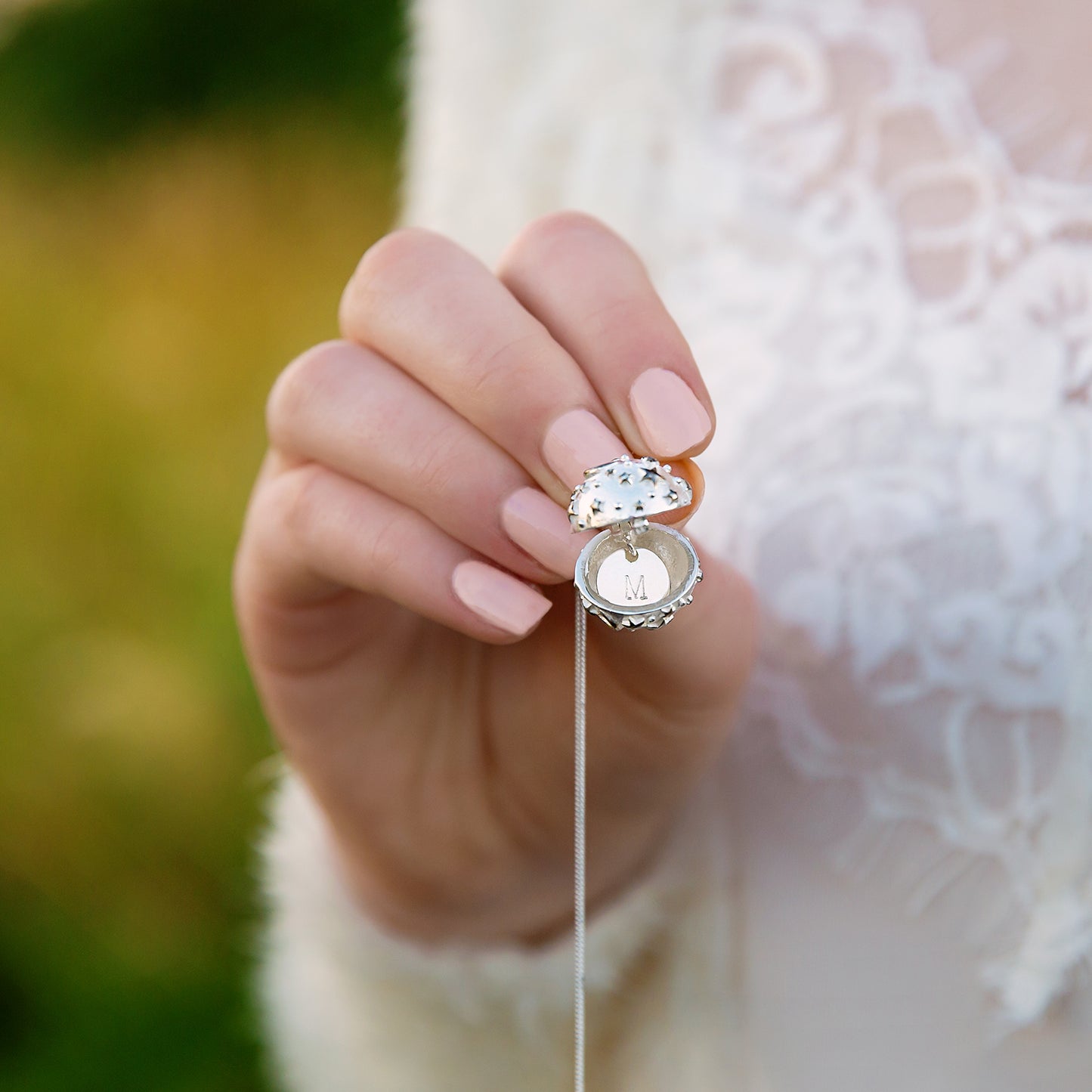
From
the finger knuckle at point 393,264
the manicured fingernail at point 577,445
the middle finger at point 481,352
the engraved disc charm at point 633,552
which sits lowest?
the engraved disc charm at point 633,552

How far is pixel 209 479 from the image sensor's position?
2621 millimetres

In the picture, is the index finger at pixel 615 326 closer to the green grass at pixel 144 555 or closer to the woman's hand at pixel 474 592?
the woman's hand at pixel 474 592

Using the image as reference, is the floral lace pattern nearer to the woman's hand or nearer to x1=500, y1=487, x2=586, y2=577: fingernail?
the woman's hand

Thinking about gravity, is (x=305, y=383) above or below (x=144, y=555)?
below

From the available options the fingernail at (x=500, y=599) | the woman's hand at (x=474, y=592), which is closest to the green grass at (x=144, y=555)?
the woman's hand at (x=474, y=592)

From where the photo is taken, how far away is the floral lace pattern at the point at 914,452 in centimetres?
71

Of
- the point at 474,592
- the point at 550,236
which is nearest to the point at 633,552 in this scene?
the point at 474,592

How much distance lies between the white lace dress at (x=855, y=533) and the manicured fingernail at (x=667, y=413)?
9.7 inches

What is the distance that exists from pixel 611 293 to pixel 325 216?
90.8 inches

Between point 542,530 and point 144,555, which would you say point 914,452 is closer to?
point 542,530

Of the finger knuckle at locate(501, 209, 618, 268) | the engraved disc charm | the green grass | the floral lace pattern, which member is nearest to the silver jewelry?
the engraved disc charm

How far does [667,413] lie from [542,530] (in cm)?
8

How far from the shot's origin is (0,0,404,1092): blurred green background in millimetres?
2381

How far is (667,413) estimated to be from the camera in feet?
1.83
